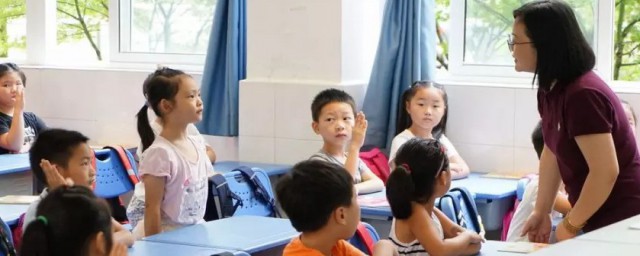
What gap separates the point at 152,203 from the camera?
12.9ft

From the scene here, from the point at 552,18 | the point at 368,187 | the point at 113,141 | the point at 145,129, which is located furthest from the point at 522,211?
the point at 113,141

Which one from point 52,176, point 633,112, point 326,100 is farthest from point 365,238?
point 633,112

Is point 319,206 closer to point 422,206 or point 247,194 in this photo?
point 422,206

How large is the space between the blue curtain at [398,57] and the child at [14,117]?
6.17 feet

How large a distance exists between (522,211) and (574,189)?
3.32 ft

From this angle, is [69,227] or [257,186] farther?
[257,186]

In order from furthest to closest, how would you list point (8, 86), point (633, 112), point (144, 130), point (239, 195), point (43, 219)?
point (8, 86)
point (633, 112)
point (239, 195)
point (144, 130)
point (43, 219)

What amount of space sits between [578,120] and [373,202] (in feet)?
5.86

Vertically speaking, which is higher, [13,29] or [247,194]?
[13,29]

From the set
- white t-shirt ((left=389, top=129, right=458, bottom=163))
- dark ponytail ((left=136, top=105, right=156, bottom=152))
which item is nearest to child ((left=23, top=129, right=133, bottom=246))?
dark ponytail ((left=136, top=105, right=156, bottom=152))

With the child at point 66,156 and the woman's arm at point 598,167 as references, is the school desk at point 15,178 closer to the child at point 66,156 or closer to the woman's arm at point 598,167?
the child at point 66,156

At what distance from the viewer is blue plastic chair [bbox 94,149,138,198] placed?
5.38m

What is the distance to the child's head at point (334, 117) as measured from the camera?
4.95 metres

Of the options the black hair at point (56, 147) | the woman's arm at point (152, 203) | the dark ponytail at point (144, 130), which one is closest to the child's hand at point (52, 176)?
the black hair at point (56, 147)
